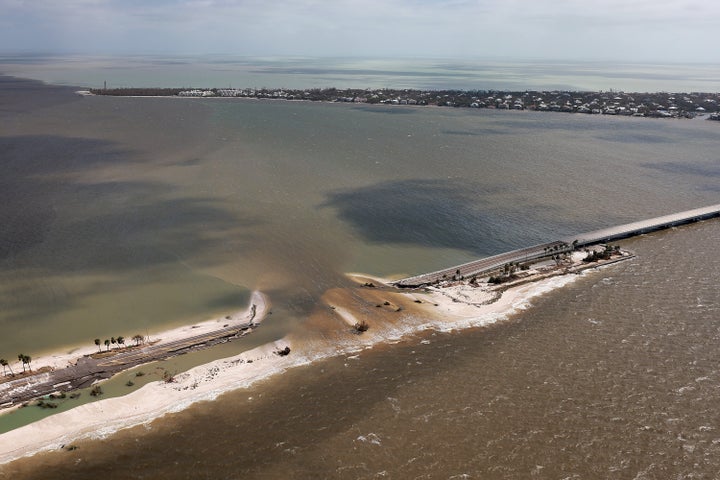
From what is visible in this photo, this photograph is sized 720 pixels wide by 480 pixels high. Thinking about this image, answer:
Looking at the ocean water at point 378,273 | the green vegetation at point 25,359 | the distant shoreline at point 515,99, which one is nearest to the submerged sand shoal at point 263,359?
the ocean water at point 378,273

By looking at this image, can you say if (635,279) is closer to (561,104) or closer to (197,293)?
(197,293)

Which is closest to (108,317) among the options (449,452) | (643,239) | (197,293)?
(197,293)

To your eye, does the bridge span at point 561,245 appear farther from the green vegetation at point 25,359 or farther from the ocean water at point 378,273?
the green vegetation at point 25,359

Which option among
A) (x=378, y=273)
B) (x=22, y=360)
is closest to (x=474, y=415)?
(x=378, y=273)

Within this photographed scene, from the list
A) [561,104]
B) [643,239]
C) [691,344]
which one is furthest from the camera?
[561,104]

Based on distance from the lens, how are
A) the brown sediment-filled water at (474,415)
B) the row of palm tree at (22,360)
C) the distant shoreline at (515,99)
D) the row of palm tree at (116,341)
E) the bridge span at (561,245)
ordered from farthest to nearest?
the distant shoreline at (515,99) → the bridge span at (561,245) → the row of palm tree at (116,341) → the row of palm tree at (22,360) → the brown sediment-filled water at (474,415)

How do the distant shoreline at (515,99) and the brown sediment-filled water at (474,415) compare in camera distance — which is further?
the distant shoreline at (515,99)

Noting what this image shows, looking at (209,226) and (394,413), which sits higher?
(209,226)
